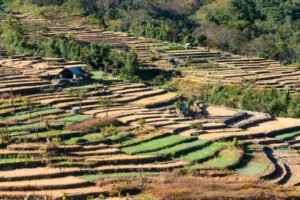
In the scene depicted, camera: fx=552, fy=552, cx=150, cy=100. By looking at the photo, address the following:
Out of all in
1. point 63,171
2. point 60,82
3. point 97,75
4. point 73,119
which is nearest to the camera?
point 63,171

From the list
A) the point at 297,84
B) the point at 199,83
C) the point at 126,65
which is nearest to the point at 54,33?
the point at 126,65

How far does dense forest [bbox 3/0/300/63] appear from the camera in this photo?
179 ft

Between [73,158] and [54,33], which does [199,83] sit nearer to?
[54,33]

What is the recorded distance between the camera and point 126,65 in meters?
38.2

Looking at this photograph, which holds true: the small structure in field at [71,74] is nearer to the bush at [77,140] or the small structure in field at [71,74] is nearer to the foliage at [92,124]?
the foliage at [92,124]

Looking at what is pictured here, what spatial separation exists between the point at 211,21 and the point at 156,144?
4184 cm

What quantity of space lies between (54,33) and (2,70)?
15.6m

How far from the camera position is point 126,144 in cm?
2123

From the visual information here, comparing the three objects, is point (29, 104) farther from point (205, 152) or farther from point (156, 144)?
point (205, 152)

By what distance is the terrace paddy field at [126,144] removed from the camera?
55.1 ft

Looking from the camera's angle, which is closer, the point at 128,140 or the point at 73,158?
the point at 73,158

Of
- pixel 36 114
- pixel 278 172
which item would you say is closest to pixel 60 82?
pixel 36 114

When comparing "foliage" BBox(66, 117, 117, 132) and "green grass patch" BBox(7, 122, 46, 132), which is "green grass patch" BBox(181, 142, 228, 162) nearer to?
"foliage" BBox(66, 117, 117, 132)

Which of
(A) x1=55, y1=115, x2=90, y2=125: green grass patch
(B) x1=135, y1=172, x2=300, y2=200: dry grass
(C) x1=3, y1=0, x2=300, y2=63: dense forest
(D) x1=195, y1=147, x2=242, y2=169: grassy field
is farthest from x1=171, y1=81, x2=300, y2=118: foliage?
(C) x1=3, y1=0, x2=300, y2=63: dense forest
